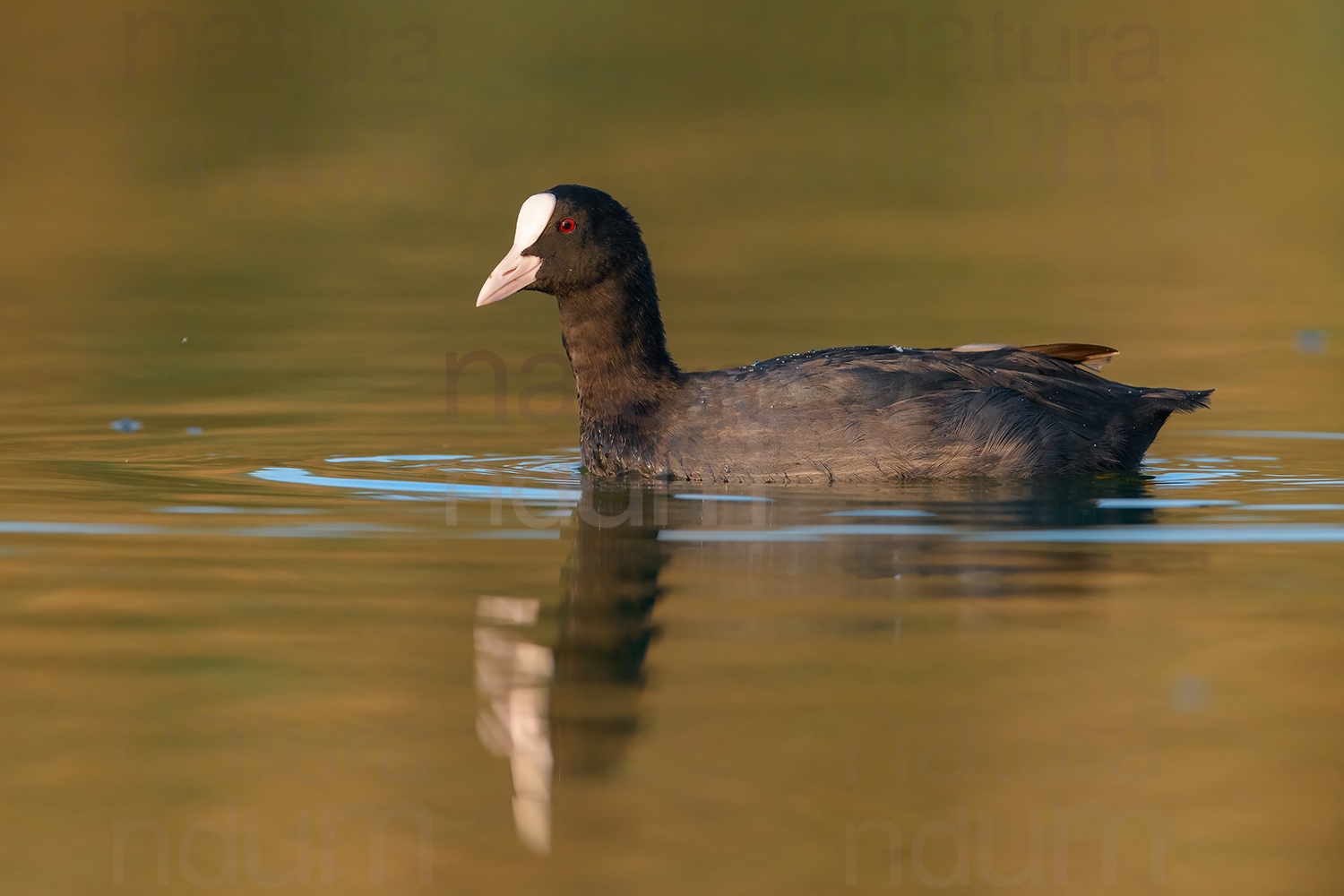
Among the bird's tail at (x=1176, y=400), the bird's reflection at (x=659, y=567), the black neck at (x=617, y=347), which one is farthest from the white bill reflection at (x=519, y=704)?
the bird's tail at (x=1176, y=400)

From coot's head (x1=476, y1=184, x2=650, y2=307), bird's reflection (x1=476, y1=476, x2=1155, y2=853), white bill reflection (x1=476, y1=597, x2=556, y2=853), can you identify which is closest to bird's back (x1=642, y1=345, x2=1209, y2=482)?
bird's reflection (x1=476, y1=476, x2=1155, y2=853)

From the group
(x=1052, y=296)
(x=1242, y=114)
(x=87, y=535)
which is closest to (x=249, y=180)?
(x=1052, y=296)

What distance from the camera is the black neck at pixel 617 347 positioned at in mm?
8102

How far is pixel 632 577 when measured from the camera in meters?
6.04

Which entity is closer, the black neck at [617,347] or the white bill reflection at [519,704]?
the white bill reflection at [519,704]

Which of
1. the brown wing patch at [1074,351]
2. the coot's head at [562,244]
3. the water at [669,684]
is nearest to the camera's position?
the water at [669,684]

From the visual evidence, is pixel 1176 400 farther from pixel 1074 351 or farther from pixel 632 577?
pixel 632 577

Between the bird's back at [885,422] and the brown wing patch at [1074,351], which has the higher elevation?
the brown wing patch at [1074,351]

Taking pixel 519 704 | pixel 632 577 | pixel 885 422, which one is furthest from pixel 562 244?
pixel 519 704

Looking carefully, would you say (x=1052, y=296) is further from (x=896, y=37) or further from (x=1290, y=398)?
(x=896, y=37)

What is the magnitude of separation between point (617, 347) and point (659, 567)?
7.16ft

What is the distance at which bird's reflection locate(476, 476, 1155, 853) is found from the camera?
14.6 ft

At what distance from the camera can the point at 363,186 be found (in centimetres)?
1812

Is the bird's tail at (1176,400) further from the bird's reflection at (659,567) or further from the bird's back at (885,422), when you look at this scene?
the bird's reflection at (659,567)
